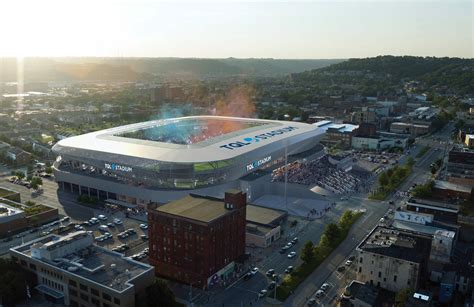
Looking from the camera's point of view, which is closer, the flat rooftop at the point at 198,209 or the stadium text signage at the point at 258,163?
the flat rooftop at the point at 198,209

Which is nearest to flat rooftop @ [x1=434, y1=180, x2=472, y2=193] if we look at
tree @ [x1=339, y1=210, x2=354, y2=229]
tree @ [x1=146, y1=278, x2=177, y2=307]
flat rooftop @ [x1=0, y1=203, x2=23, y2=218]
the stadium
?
tree @ [x1=339, y1=210, x2=354, y2=229]

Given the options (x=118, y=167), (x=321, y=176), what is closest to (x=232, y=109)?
(x=321, y=176)

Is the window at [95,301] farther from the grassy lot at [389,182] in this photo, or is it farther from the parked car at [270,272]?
the grassy lot at [389,182]

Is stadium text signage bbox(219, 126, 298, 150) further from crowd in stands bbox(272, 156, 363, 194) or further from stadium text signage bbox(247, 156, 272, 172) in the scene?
crowd in stands bbox(272, 156, 363, 194)

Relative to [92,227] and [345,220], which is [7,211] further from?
[345,220]

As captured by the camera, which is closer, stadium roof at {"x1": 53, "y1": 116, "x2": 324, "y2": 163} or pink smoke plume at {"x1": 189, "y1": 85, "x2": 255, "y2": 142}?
stadium roof at {"x1": 53, "y1": 116, "x2": 324, "y2": 163}

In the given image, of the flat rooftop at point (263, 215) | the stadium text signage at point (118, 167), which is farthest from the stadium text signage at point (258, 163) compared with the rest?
the stadium text signage at point (118, 167)

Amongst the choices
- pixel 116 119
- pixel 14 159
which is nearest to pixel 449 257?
pixel 14 159
